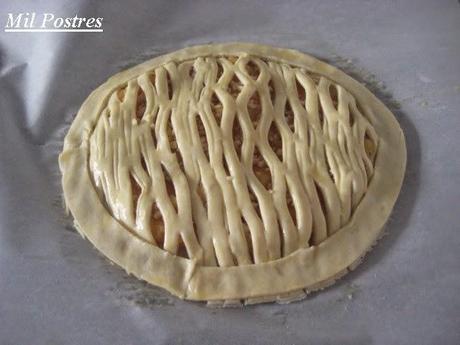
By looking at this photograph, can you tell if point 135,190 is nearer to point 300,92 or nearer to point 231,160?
point 231,160

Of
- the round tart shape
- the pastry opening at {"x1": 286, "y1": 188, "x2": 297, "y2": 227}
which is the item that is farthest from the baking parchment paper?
the pastry opening at {"x1": 286, "y1": 188, "x2": 297, "y2": 227}

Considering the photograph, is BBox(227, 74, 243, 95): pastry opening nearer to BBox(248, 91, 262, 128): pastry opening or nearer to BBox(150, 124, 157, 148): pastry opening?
BBox(248, 91, 262, 128): pastry opening

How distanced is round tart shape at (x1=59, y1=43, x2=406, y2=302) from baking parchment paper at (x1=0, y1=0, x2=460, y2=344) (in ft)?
0.16

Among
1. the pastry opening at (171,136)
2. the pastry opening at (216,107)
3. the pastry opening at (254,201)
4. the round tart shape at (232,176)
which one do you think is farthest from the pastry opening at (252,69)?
the pastry opening at (254,201)

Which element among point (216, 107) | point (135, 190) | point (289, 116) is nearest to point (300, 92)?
point (289, 116)

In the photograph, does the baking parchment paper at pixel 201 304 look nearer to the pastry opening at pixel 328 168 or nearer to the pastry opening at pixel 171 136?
the pastry opening at pixel 328 168

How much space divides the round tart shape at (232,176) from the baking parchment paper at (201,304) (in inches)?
2.0

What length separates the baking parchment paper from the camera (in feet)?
4.10

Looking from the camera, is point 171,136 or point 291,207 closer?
point 291,207

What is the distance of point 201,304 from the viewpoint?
4.22 ft

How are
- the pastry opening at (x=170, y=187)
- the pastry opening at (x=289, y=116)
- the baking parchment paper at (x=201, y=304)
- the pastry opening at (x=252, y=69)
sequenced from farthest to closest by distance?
the pastry opening at (x=252, y=69), the pastry opening at (x=289, y=116), the pastry opening at (x=170, y=187), the baking parchment paper at (x=201, y=304)

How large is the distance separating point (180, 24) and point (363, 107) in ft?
2.03

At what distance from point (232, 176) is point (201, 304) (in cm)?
28

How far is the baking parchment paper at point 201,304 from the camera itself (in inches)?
49.3
